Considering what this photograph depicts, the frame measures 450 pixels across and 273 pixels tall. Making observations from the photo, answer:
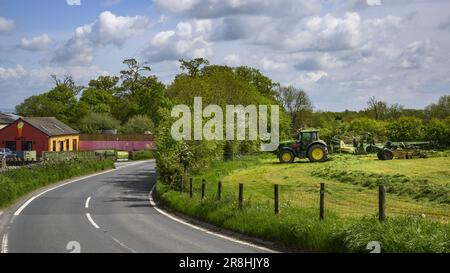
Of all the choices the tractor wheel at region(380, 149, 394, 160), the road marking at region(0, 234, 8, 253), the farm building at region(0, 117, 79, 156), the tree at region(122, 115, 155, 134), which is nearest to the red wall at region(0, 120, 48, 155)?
the farm building at region(0, 117, 79, 156)

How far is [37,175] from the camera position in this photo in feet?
121

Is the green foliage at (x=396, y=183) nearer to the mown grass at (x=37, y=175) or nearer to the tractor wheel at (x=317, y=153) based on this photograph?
the tractor wheel at (x=317, y=153)

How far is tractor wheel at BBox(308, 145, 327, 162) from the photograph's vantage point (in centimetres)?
4922

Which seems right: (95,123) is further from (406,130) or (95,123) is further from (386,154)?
(386,154)

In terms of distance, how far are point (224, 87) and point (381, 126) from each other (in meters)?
22.3

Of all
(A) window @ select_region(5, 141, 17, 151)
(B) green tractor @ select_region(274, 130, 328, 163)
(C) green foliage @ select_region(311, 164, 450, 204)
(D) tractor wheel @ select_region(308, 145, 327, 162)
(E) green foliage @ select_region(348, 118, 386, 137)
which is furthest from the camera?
(E) green foliage @ select_region(348, 118, 386, 137)

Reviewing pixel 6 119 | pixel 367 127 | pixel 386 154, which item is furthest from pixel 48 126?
pixel 386 154

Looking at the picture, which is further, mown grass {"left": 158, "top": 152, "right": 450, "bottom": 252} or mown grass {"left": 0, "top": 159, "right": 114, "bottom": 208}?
mown grass {"left": 0, "top": 159, "right": 114, "bottom": 208}

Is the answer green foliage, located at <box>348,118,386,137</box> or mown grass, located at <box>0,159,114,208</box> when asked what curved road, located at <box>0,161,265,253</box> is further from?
green foliage, located at <box>348,118,386,137</box>

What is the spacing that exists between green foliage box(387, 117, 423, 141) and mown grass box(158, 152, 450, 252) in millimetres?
30581

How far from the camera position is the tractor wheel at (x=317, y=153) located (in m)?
49.2

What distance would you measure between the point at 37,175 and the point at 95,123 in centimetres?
6126

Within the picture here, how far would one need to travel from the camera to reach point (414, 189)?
2783cm

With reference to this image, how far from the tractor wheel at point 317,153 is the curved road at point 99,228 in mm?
20719
